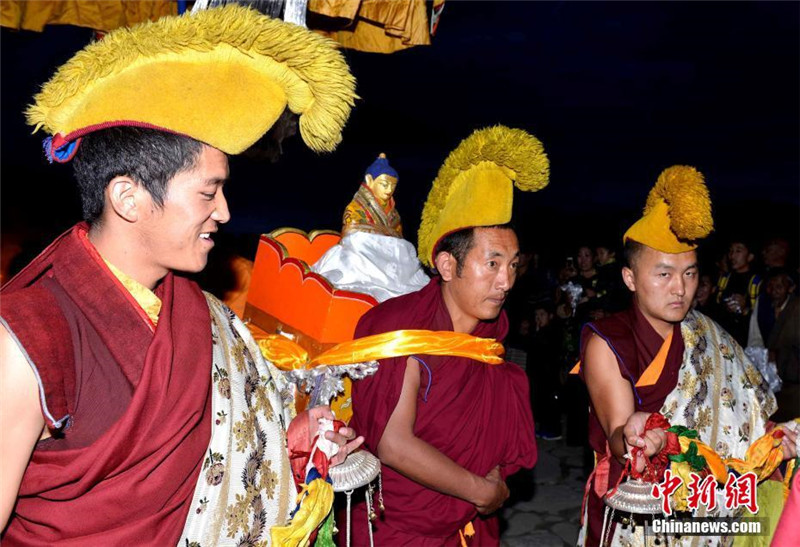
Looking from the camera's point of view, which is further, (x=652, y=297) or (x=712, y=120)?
(x=712, y=120)

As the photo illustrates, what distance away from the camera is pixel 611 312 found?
4.83 metres

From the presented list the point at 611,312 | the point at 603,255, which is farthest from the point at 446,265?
the point at 603,255

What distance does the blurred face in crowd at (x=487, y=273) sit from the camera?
2.39m

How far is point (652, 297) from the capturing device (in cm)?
264

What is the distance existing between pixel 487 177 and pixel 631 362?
3.08 ft

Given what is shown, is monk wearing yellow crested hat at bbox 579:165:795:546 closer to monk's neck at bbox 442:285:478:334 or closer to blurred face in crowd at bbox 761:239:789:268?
monk's neck at bbox 442:285:478:334

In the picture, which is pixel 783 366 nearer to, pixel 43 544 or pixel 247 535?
pixel 247 535

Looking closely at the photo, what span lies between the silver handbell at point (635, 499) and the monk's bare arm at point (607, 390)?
0.36 meters

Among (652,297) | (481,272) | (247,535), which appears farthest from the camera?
(652,297)

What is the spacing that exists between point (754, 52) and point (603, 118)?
316 cm

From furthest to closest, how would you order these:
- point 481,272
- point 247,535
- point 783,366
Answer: point 783,366 < point 481,272 < point 247,535

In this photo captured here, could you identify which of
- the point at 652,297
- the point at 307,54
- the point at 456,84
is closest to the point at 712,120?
the point at 456,84

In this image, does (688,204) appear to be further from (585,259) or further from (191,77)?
(585,259)

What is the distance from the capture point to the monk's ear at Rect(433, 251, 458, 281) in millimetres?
2477
